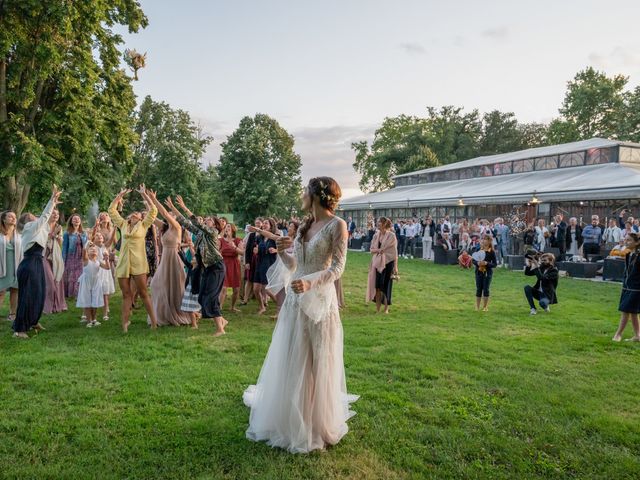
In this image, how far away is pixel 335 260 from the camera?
393 centimetres

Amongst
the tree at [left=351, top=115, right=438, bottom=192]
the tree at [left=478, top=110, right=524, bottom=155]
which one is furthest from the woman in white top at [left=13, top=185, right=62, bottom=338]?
the tree at [left=478, top=110, right=524, bottom=155]

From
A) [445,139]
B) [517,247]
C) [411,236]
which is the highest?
[445,139]

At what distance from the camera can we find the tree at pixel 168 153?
143 ft

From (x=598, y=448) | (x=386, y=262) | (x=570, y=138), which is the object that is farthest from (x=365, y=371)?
(x=570, y=138)

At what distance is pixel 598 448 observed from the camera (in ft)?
13.0

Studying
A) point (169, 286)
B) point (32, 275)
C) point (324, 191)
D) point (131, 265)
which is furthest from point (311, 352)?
point (32, 275)

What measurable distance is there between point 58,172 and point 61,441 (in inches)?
577

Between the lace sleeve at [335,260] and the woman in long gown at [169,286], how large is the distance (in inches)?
210

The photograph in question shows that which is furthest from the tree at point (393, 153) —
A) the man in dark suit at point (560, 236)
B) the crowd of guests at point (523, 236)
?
the man in dark suit at point (560, 236)

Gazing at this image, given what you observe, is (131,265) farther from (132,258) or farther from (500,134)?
(500,134)

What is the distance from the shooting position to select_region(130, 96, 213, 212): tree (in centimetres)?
4372

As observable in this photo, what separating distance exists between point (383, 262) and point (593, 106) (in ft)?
174

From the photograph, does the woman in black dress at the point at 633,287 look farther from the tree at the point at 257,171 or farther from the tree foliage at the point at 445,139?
the tree foliage at the point at 445,139

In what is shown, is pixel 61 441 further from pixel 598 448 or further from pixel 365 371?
pixel 598 448
